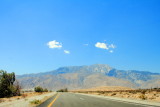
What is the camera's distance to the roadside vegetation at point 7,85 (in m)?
47.7

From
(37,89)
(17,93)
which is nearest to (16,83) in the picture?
(17,93)

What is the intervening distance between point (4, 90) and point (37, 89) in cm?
5015

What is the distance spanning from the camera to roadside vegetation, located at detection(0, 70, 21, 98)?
4769cm

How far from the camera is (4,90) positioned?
157ft

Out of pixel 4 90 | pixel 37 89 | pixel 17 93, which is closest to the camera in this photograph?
pixel 4 90

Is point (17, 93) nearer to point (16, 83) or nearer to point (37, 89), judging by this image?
point (16, 83)

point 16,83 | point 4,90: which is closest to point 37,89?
point 16,83

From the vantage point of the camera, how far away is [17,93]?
5191cm

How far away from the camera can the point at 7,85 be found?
48906mm

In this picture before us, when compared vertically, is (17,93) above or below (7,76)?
below

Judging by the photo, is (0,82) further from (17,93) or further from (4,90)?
(17,93)

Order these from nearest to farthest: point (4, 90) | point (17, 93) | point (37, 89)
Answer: point (4, 90) → point (17, 93) → point (37, 89)

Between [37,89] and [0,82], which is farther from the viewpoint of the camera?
[37,89]

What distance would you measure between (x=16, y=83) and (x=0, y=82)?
22.4ft
